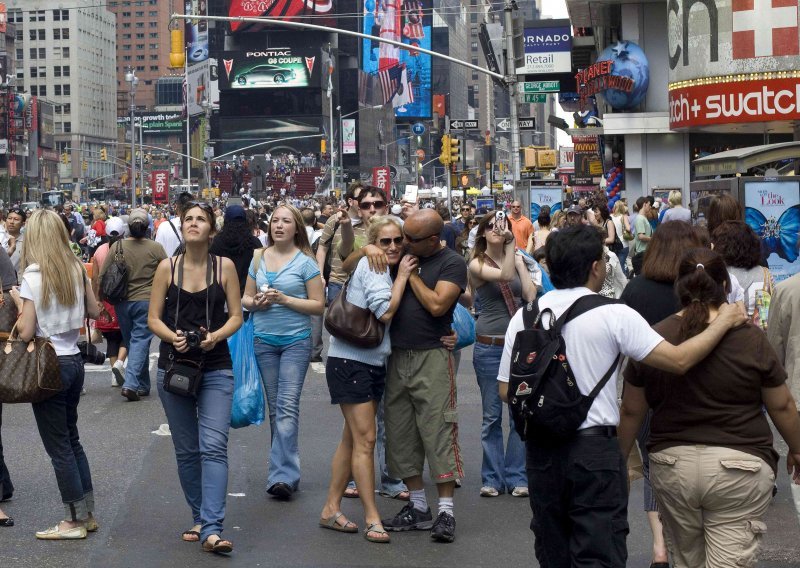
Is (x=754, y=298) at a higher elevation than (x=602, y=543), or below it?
higher

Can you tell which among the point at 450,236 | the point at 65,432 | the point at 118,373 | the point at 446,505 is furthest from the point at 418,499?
the point at 450,236

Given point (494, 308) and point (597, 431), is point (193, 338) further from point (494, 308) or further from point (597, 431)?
point (597, 431)

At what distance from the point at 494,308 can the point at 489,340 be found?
20cm

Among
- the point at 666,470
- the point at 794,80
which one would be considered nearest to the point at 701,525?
the point at 666,470

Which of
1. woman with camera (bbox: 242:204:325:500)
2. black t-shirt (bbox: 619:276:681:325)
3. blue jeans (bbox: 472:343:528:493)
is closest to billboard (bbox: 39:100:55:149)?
woman with camera (bbox: 242:204:325:500)

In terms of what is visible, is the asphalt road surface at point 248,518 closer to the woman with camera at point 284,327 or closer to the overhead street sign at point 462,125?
the woman with camera at point 284,327

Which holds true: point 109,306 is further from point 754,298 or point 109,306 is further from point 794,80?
point 794,80

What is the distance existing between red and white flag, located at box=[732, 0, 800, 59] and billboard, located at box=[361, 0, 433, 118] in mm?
120896

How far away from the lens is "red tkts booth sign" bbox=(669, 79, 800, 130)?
29672mm

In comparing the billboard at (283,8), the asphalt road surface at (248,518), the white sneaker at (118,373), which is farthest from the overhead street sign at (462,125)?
the billboard at (283,8)

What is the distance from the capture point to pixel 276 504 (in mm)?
8203

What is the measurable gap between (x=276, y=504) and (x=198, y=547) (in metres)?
1.13

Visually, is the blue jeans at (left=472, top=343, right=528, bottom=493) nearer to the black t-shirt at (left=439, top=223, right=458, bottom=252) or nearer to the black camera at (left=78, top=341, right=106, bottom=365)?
the black camera at (left=78, top=341, right=106, bottom=365)

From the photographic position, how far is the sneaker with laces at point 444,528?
23.5 feet
